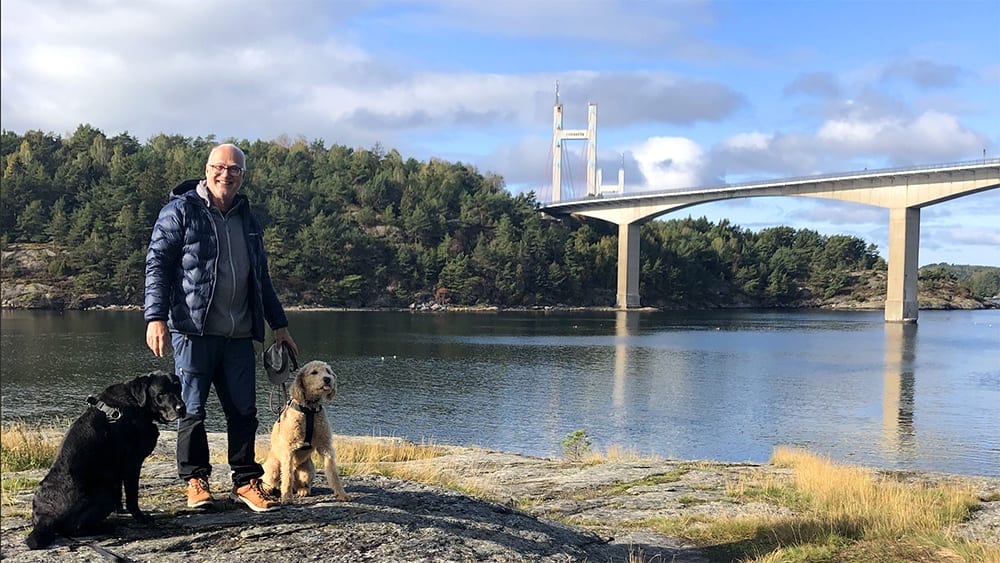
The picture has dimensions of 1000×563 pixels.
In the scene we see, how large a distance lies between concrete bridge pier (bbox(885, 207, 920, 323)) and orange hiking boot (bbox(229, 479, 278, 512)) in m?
59.1

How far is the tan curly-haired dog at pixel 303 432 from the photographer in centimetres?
455

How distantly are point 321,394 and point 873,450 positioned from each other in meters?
15.1

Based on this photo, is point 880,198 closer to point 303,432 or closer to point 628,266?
point 628,266

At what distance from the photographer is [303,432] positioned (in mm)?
4566

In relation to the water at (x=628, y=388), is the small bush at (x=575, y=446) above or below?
above

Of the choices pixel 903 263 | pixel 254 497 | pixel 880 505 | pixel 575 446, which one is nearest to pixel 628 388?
pixel 575 446

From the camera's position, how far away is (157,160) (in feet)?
247

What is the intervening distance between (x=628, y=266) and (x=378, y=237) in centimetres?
2495

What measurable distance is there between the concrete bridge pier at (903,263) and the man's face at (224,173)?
59.0 m

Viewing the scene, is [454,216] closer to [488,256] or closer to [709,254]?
[488,256]

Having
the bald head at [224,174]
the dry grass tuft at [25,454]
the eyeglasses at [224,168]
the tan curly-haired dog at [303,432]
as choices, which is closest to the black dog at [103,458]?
the tan curly-haired dog at [303,432]

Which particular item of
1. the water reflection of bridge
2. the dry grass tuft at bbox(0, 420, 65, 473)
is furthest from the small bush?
the dry grass tuft at bbox(0, 420, 65, 473)

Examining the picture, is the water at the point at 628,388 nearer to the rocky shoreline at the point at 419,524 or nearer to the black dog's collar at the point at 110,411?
the rocky shoreline at the point at 419,524

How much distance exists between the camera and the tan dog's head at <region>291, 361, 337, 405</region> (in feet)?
14.9
